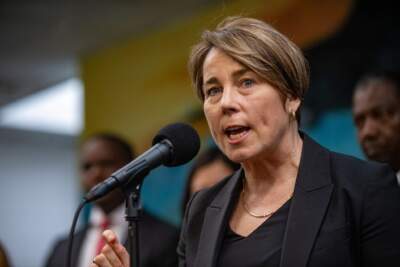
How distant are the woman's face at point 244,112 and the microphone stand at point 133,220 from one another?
31 cm

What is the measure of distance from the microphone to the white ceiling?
408 cm

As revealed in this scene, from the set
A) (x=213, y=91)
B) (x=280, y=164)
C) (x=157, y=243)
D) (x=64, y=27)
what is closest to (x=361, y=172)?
(x=280, y=164)

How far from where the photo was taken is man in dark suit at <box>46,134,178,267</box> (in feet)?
11.0

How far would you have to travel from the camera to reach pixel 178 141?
6.86 ft

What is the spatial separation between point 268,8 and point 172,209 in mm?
1868

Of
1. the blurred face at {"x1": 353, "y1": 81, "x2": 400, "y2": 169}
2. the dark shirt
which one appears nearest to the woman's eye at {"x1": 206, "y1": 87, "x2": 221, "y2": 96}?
the dark shirt

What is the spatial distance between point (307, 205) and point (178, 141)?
0.39 m

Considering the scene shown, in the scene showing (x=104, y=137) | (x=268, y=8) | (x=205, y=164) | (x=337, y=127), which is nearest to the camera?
(x=205, y=164)

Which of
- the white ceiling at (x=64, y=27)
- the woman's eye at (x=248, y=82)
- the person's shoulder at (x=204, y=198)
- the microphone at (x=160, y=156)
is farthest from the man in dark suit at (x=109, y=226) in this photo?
→ the white ceiling at (x=64, y=27)

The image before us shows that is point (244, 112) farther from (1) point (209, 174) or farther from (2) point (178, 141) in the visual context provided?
(1) point (209, 174)

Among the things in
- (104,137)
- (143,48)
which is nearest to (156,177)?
(143,48)

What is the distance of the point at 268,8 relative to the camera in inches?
224

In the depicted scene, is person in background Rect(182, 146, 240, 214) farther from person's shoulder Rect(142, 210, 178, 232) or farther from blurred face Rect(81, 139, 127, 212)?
blurred face Rect(81, 139, 127, 212)

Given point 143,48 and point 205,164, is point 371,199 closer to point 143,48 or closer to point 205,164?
point 205,164
